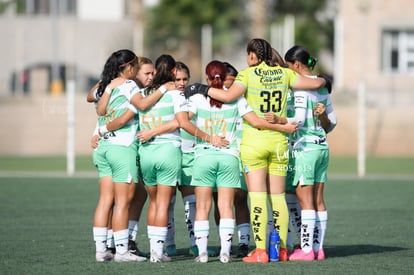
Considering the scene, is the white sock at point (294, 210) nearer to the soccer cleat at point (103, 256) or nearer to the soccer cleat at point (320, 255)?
the soccer cleat at point (320, 255)

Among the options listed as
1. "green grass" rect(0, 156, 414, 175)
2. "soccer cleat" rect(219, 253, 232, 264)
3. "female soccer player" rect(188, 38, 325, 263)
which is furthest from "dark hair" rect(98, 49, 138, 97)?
"green grass" rect(0, 156, 414, 175)

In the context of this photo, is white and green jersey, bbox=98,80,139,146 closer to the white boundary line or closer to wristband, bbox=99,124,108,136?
wristband, bbox=99,124,108,136

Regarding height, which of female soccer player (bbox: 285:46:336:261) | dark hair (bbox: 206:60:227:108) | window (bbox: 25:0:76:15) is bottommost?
female soccer player (bbox: 285:46:336:261)

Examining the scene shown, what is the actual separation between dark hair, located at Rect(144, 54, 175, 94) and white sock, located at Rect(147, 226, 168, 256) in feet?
4.97

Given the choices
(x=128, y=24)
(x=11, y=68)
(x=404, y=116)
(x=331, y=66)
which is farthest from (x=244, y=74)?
(x=331, y=66)

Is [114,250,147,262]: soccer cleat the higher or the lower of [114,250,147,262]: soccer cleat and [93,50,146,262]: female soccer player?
the lower

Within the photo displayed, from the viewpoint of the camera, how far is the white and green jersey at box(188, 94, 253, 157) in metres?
11.1

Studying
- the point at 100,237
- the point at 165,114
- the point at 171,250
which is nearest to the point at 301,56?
the point at 165,114

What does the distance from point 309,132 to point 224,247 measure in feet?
5.38

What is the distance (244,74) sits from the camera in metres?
11.1

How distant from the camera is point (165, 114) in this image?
37.0ft

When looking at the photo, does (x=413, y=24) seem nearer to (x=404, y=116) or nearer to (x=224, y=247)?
(x=404, y=116)

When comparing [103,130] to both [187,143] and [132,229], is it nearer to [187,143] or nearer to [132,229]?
[187,143]

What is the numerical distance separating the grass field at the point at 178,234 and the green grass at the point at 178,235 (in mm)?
10
